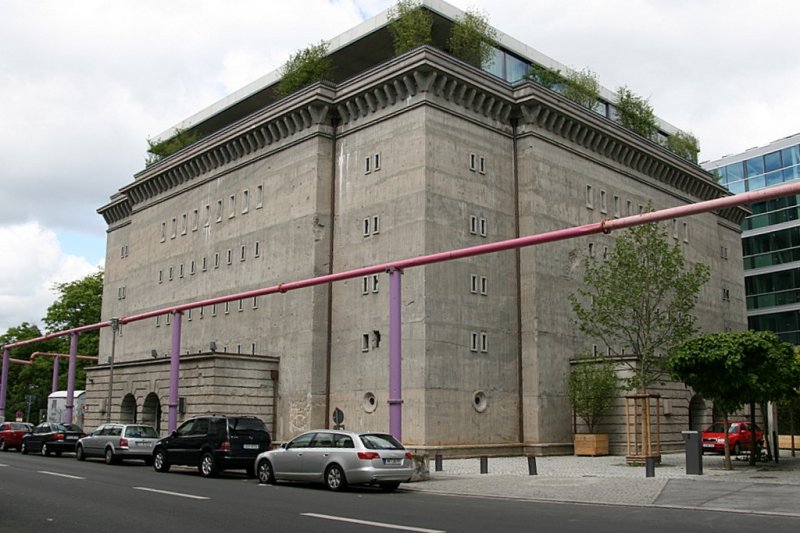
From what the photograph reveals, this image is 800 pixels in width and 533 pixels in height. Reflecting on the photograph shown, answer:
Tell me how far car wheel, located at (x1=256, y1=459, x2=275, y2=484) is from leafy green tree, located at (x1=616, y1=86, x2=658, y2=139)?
3862 centimetres

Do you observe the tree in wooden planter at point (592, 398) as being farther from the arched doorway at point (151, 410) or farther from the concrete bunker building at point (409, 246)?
the arched doorway at point (151, 410)

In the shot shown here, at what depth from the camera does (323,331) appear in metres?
40.7

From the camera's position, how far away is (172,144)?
2381 inches

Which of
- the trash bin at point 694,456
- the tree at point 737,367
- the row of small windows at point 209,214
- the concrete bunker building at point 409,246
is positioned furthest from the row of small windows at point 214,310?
the trash bin at point 694,456

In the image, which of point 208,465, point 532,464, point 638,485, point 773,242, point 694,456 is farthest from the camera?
point 773,242

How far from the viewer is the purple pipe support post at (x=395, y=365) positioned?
24.2 metres

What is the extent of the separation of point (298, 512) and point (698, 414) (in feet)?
112

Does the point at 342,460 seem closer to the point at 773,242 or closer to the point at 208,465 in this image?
the point at 208,465

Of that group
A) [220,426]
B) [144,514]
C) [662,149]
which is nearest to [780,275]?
[662,149]

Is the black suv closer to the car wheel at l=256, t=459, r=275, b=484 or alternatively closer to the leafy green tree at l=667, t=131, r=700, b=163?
the car wheel at l=256, t=459, r=275, b=484

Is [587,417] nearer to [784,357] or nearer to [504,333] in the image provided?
[504,333]

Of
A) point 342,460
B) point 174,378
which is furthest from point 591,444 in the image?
point 342,460

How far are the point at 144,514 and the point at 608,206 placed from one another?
36.4m

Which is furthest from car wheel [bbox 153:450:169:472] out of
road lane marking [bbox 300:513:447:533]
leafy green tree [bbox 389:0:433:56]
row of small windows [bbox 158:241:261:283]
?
leafy green tree [bbox 389:0:433:56]
